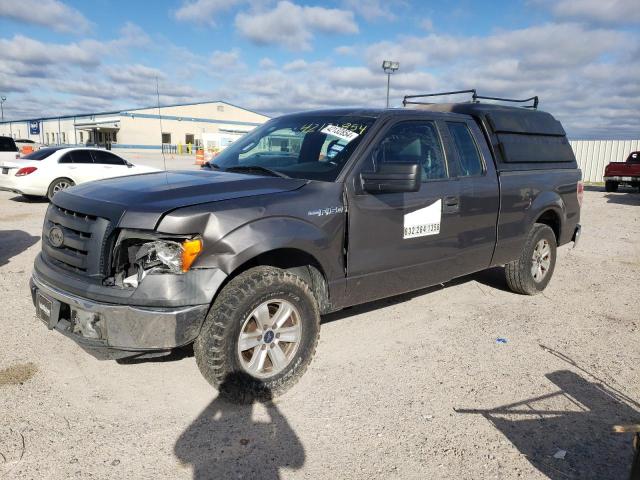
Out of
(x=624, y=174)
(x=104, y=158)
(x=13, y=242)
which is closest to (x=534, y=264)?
(x=13, y=242)

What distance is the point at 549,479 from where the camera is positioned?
258 centimetres

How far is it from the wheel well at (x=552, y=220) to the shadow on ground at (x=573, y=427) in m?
2.49

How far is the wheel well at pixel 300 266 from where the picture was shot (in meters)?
3.31

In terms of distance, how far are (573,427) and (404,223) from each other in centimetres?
178

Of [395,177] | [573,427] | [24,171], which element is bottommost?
[573,427]

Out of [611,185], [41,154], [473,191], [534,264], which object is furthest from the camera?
[611,185]

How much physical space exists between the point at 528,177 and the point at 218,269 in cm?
364

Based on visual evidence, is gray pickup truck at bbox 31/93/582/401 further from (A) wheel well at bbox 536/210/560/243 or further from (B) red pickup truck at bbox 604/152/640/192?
(B) red pickup truck at bbox 604/152/640/192

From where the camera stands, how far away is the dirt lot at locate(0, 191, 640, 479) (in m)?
2.66

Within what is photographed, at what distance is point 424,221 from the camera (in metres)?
4.10

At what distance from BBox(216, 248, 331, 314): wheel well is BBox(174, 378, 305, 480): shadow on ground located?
30.2 inches

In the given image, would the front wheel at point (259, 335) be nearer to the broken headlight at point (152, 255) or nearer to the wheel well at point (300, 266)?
the wheel well at point (300, 266)

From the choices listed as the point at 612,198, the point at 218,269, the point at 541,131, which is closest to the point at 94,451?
the point at 218,269

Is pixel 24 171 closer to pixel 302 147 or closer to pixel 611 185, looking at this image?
pixel 302 147
